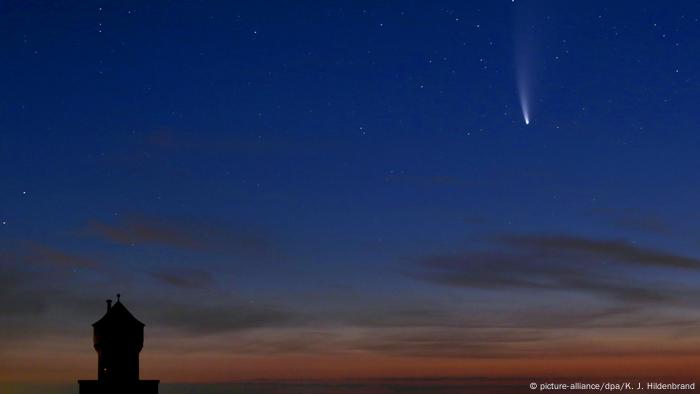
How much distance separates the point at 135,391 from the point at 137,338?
219cm

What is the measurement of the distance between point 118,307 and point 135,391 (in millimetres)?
3627

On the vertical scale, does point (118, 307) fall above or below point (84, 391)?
above

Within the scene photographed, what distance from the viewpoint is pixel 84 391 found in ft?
130

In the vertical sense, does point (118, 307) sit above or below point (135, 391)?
above

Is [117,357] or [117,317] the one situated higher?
[117,317]

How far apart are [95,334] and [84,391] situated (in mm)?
2357

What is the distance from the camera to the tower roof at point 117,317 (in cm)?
4028

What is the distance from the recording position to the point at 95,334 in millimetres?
40375

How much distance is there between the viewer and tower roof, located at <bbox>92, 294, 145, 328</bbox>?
40.3 metres

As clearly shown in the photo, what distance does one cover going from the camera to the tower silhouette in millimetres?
39656

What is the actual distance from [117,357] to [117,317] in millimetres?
1679

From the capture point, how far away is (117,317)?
40.5m

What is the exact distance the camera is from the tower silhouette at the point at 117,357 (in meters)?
39.7

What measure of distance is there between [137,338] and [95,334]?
175 cm
